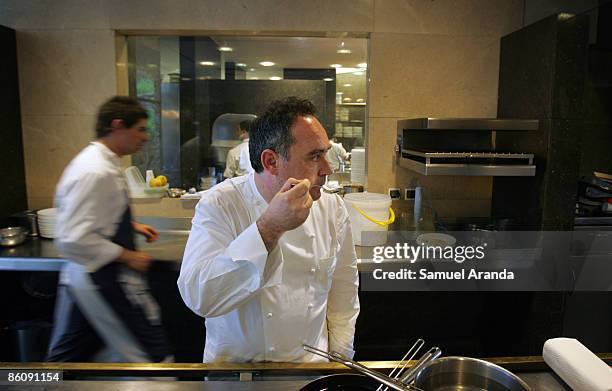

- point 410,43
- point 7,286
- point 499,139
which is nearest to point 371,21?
point 410,43

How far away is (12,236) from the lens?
2.62 meters

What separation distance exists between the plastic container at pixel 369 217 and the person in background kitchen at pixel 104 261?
4.15 feet

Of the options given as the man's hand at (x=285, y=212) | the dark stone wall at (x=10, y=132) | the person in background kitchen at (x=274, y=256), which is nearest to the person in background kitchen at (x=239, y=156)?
the dark stone wall at (x=10, y=132)

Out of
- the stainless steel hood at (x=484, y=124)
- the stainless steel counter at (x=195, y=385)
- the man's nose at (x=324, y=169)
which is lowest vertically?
the stainless steel counter at (x=195, y=385)

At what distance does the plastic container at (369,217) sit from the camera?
256 cm

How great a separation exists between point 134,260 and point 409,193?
1934 mm

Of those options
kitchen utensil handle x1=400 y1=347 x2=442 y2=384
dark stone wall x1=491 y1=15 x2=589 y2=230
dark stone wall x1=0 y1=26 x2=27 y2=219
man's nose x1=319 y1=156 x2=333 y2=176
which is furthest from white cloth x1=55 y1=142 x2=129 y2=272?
dark stone wall x1=491 y1=15 x2=589 y2=230

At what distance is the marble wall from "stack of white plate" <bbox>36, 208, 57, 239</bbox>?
0.38 m

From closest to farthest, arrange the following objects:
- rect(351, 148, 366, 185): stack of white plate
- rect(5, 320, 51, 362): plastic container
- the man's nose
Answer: the man's nose → rect(5, 320, 51, 362): plastic container → rect(351, 148, 366, 185): stack of white plate

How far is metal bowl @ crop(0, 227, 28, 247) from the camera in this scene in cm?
260

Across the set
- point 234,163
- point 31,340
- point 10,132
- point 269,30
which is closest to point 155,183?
point 234,163

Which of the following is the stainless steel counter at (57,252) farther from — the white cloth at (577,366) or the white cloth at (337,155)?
the white cloth at (577,366)

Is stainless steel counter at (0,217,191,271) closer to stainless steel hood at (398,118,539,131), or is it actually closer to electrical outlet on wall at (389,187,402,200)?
electrical outlet on wall at (389,187,402,200)

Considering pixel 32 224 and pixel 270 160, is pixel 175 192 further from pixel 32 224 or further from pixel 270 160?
pixel 270 160
